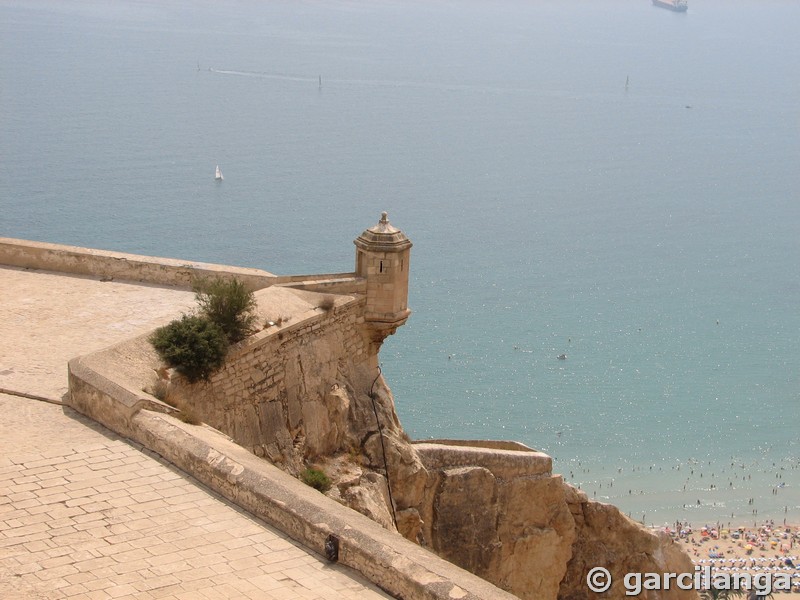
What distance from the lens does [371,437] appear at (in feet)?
51.5

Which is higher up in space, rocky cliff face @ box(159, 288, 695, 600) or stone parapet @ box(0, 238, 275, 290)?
stone parapet @ box(0, 238, 275, 290)

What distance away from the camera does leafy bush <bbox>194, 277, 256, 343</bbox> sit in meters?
13.3

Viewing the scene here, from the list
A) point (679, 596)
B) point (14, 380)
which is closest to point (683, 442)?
point (679, 596)

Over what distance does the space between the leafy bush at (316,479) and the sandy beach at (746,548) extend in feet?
84.9

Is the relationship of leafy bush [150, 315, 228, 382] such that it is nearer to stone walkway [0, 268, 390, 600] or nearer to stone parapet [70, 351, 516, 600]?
stone parapet [70, 351, 516, 600]

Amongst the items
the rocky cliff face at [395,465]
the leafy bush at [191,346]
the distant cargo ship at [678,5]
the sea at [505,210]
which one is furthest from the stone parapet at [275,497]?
the distant cargo ship at [678,5]

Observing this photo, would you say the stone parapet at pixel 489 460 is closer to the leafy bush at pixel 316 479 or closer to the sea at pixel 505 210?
the leafy bush at pixel 316 479

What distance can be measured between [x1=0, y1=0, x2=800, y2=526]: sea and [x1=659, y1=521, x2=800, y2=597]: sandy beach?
3.50 feet

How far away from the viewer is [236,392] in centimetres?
1349

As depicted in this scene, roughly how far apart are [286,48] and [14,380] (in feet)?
369

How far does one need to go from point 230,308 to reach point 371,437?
3.36m

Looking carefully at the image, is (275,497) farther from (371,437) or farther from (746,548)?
(746,548)

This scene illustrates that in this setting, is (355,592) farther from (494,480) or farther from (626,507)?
(626,507)

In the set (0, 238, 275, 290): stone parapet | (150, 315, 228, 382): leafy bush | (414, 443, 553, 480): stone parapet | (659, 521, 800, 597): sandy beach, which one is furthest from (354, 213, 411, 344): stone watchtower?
(659, 521, 800, 597): sandy beach
